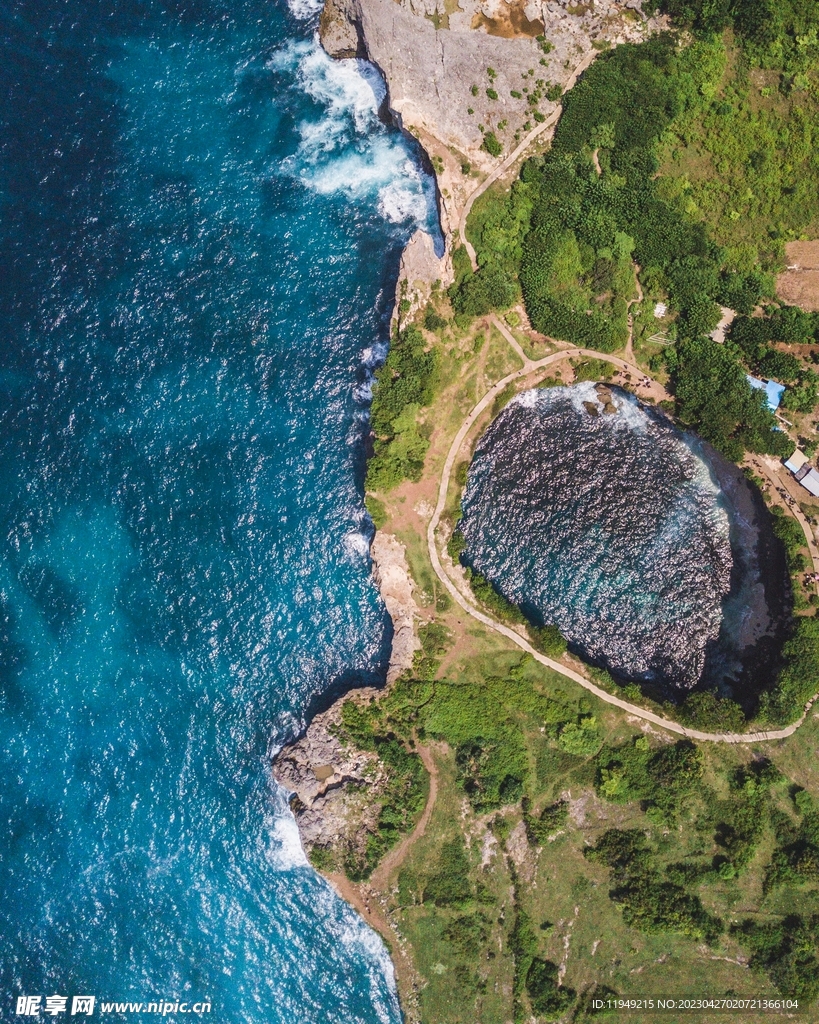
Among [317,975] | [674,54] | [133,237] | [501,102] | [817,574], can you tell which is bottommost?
[317,975]

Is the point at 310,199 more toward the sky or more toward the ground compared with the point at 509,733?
more toward the sky

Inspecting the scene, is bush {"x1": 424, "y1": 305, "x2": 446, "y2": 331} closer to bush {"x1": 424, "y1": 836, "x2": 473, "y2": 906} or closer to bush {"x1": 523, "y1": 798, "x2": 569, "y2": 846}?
bush {"x1": 523, "y1": 798, "x2": 569, "y2": 846}

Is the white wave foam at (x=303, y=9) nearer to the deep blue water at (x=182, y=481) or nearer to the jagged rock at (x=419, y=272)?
the deep blue water at (x=182, y=481)

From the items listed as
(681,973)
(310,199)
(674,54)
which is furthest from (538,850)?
(674,54)

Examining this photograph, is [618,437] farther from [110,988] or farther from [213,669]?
[110,988]

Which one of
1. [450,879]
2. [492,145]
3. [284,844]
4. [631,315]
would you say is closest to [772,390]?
[631,315]

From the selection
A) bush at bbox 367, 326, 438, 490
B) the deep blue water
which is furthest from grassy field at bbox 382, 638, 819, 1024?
bush at bbox 367, 326, 438, 490

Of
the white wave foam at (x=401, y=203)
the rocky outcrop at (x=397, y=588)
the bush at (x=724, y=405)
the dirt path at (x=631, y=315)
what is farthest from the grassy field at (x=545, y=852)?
the white wave foam at (x=401, y=203)
